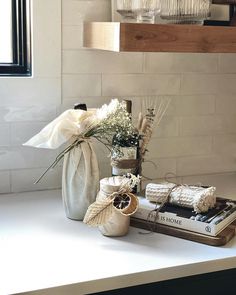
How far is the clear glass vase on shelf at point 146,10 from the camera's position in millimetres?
1790

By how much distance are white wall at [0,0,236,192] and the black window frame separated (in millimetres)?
89

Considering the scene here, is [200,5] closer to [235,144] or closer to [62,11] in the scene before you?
[62,11]

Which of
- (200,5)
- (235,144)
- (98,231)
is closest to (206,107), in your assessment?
(235,144)

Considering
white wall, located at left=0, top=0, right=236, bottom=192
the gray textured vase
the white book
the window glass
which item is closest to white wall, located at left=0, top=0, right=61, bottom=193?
white wall, located at left=0, top=0, right=236, bottom=192

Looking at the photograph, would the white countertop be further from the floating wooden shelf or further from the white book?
the floating wooden shelf

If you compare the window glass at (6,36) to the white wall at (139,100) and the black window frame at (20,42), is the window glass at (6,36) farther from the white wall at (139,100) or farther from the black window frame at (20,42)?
the white wall at (139,100)

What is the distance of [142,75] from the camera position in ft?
6.89

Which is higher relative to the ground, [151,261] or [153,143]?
[153,143]

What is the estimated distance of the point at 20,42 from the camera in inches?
78.5

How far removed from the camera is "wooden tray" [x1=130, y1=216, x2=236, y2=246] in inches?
61.4

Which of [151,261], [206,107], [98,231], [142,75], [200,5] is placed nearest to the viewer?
[151,261]

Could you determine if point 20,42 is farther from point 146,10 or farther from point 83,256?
point 83,256

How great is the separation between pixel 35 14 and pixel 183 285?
100 centimetres

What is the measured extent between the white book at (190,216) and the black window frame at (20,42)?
65 cm
